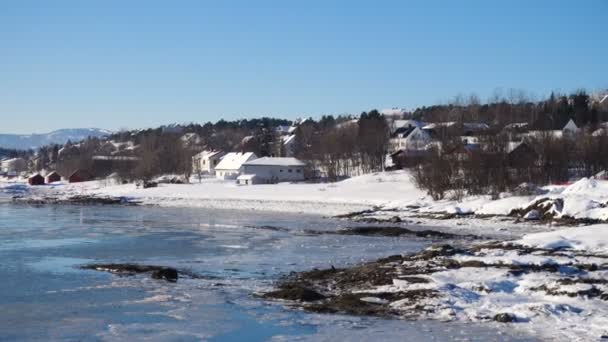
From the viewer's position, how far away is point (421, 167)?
196 ft

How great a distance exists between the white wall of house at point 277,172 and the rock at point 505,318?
78077 mm

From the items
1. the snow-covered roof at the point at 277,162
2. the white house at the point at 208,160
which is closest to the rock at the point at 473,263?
the snow-covered roof at the point at 277,162

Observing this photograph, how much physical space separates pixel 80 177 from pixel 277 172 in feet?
171

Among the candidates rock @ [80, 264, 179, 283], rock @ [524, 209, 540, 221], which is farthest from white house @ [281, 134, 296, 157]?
rock @ [80, 264, 179, 283]

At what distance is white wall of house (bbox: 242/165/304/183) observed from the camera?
307ft

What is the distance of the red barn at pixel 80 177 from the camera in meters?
131

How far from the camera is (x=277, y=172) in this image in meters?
94.3

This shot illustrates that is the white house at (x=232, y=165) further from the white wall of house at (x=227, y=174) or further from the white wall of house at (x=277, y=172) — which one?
the white wall of house at (x=277, y=172)

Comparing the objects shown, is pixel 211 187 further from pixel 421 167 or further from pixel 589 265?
pixel 589 265

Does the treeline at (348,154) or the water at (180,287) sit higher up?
the treeline at (348,154)

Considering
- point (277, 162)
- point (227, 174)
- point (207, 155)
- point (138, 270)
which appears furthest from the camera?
point (207, 155)

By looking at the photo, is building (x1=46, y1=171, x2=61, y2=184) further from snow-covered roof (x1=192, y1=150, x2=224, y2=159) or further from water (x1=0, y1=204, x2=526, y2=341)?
water (x1=0, y1=204, x2=526, y2=341)

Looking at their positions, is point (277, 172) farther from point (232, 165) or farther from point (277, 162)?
point (232, 165)

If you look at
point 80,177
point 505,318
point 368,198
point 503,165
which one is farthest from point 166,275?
point 80,177
